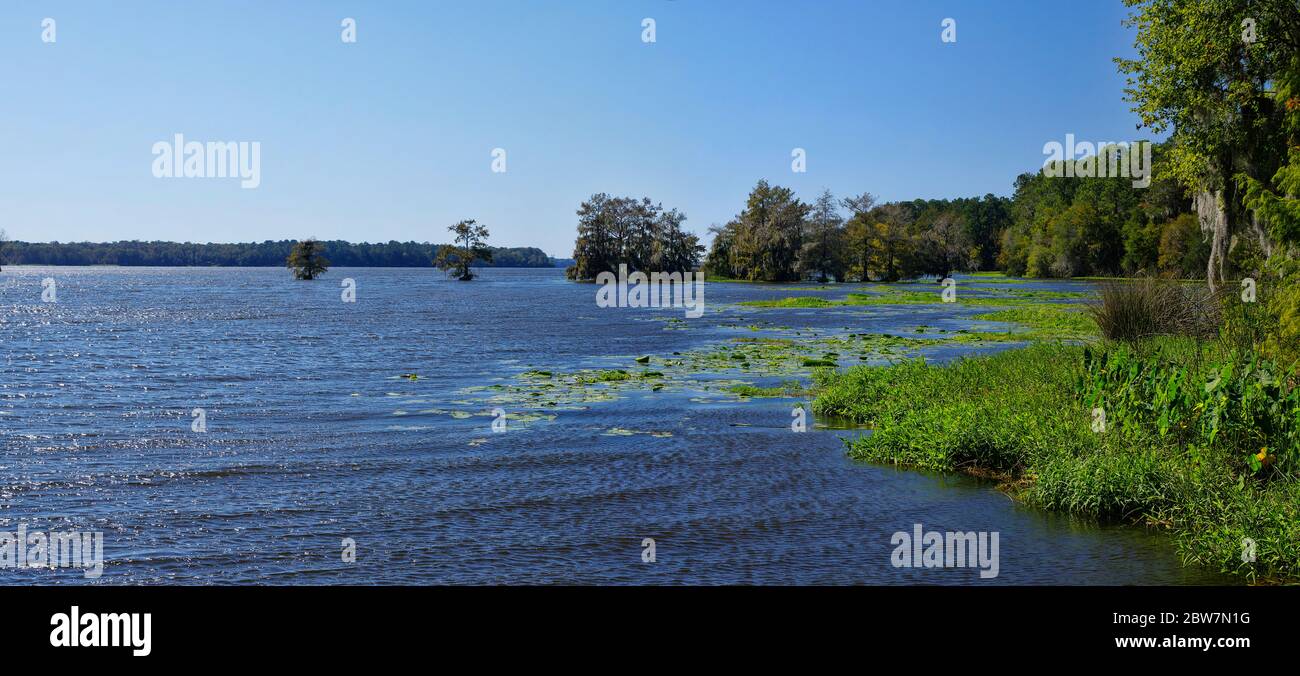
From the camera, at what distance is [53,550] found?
12.5 m

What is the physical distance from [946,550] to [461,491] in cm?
774

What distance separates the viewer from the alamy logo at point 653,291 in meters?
82.8

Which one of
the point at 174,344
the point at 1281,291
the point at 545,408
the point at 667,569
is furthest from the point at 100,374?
the point at 1281,291
